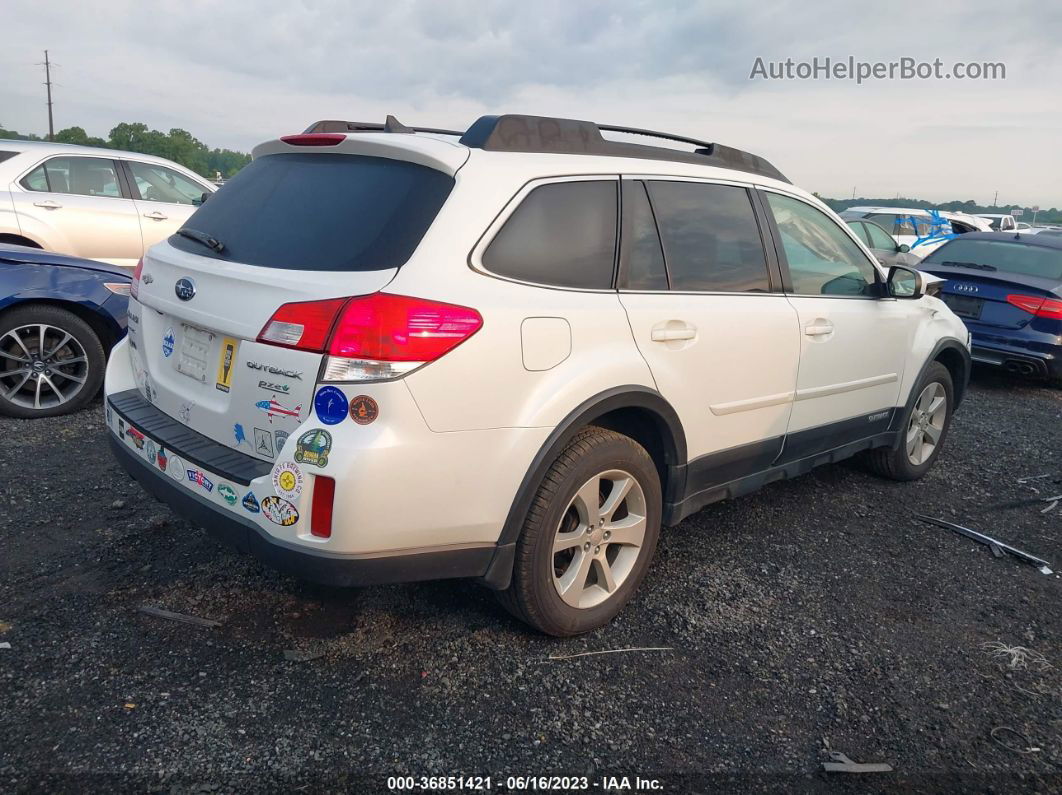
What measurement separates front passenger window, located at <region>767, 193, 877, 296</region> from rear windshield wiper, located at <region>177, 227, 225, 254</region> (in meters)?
2.41

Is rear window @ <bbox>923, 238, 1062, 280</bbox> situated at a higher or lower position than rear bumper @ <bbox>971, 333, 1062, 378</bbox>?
higher

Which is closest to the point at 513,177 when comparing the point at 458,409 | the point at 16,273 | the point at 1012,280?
the point at 458,409

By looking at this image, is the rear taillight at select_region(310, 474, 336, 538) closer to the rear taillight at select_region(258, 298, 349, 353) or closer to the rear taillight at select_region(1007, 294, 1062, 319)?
the rear taillight at select_region(258, 298, 349, 353)

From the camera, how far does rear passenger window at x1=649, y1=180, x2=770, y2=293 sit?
318 centimetres

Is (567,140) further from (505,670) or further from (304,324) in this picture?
(505,670)

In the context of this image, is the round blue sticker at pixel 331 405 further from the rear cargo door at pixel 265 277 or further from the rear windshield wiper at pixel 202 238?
the rear windshield wiper at pixel 202 238

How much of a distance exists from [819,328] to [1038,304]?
486 cm

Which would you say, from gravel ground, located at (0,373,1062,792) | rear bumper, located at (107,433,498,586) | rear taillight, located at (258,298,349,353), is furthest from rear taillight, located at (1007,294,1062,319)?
rear taillight, located at (258,298,349,353)

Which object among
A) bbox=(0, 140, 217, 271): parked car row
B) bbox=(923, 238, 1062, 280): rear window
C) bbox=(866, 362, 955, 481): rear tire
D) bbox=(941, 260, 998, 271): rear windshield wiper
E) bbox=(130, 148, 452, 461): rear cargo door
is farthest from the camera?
bbox=(941, 260, 998, 271): rear windshield wiper

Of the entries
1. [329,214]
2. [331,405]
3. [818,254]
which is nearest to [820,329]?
[818,254]

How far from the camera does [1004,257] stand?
8.15m

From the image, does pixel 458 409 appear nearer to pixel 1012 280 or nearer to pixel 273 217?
pixel 273 217

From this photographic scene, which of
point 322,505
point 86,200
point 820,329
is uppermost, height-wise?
point 86,200

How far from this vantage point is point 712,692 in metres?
2.70
